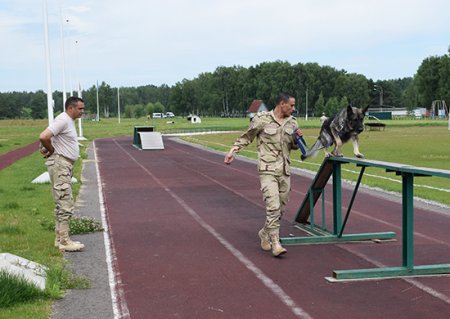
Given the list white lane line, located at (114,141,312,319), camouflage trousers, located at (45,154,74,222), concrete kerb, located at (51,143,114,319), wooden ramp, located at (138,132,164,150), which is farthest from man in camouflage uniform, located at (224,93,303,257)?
wooden ramp, located at (138,132,164,150)

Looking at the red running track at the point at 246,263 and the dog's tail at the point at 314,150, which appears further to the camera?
the dog's tail at the point at 314,150

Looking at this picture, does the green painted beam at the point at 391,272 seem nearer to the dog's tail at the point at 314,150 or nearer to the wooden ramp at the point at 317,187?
the wooden ramp at the point at 317,187

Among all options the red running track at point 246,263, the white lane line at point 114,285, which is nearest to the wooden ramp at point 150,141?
the red running track at point 246,263

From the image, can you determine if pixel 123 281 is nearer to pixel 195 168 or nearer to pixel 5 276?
pixel 5 276

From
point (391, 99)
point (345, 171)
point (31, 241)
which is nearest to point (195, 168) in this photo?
point (345, 171)

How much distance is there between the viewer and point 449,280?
6.29 m

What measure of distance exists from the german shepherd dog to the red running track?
1502 mm

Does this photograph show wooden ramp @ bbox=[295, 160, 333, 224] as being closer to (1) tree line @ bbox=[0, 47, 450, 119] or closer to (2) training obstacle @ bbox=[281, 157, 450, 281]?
(2) training obstacle @ bbox=[281, 157, 450, 281]

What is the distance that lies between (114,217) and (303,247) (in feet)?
13.6

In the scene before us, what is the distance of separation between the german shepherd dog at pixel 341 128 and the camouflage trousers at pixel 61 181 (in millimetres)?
3472

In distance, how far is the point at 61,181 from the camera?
768 cm

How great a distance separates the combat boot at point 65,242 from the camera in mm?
7859

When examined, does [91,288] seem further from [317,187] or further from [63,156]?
[317,187]

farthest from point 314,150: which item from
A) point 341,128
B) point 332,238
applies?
point 332,238
